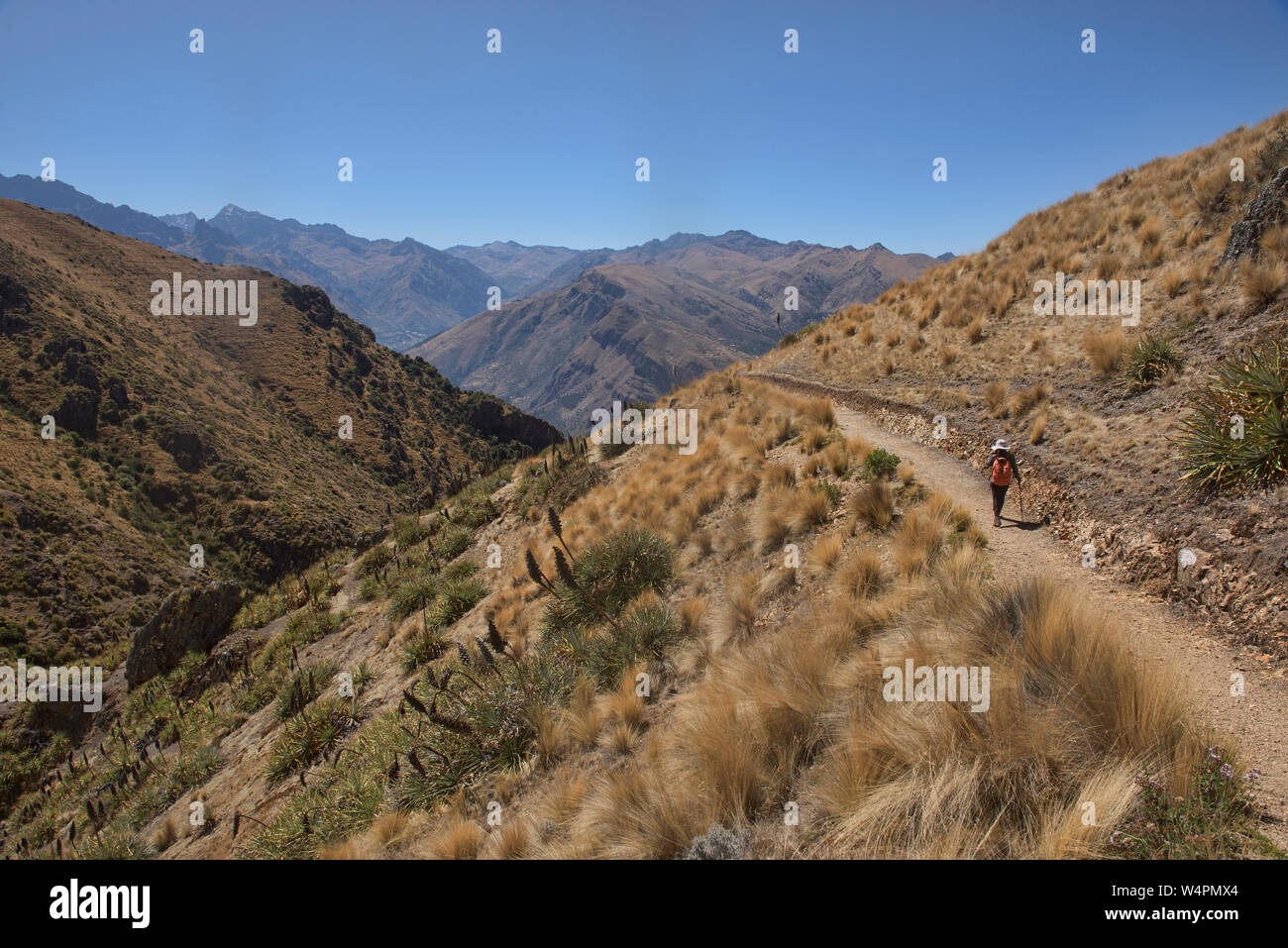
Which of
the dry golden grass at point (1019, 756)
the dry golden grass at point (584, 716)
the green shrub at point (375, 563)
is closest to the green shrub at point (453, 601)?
the green shrub at point (375, 563)

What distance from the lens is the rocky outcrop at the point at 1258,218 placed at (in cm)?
964

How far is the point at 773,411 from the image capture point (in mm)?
14297

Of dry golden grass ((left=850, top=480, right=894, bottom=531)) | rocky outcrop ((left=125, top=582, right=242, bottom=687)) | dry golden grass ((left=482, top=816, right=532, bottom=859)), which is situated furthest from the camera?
rocky outcrop ((left=125, top=582, right=242, bottom=687))

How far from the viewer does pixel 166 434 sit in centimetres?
5247

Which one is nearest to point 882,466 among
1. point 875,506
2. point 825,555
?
point 875,506

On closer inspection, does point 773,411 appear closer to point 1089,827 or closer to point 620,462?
point 620,462

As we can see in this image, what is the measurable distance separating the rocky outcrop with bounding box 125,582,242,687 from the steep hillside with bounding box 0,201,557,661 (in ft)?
34.4

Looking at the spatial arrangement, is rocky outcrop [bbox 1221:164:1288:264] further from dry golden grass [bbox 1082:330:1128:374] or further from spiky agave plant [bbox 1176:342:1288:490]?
spiky agave plant [bbox 1176:342:1288:490]

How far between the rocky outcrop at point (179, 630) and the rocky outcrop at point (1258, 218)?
26.9 meters

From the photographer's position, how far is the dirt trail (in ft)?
11.1

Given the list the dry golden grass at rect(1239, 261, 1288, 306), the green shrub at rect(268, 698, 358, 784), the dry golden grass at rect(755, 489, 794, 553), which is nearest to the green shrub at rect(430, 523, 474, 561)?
the green shrub at rect(268, 698, 358, 784)

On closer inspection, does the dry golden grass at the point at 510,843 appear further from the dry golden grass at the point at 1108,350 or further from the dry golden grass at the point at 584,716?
the dry golden grass at the point at 1108,350

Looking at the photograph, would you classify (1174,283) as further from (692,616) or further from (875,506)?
(692,616)

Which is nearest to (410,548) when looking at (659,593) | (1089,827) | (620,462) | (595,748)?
(620,462)
